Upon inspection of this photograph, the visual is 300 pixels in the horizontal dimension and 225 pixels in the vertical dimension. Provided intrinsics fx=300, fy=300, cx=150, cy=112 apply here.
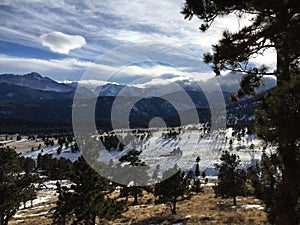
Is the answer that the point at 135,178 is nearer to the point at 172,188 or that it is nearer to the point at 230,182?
the point at 230,182

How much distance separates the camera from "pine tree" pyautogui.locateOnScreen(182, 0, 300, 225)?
9.05 meters

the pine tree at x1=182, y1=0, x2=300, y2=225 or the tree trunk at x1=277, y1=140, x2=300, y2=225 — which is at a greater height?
the pine tree at x1=182, y1=0, x2=300, y2=225

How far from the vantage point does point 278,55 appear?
10969 millimetres

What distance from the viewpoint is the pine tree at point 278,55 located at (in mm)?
9055

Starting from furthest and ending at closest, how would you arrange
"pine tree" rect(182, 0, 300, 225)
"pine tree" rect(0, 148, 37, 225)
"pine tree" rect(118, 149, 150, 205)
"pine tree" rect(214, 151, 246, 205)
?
"pine tree" rect(118, 149, 150, 205) → "pine tree" rect(214, 151, 246, 205) → "pine tree" rect(0, 148, 37, 225) → "pine tree" rect(182, 0, 300, 225)

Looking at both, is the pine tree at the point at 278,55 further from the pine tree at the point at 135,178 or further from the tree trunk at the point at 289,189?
the pine tree at the point at 135,178

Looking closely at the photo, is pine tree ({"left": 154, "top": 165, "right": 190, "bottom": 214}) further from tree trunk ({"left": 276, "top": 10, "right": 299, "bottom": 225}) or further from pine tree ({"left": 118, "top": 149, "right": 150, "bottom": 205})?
tree trunk ({"left": 276, "top": 10, "right": 299, "bottom": 225})

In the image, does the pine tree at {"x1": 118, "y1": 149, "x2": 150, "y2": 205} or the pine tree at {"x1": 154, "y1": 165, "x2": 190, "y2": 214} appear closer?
the pine tree at {"x1": 154, "y1": 165, "x2": 190, "y2": 214}

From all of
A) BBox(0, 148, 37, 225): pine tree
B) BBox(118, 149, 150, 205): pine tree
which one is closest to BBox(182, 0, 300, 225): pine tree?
BBox(0, 148, 37, 225): pine tree

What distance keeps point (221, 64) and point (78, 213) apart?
1704cm

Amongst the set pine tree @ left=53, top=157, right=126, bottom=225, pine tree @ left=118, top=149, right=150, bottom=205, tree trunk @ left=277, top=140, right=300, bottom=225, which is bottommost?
pine tree @ left=118, top=149, right=150, bottom=205

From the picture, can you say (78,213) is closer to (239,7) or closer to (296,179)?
(296,179)

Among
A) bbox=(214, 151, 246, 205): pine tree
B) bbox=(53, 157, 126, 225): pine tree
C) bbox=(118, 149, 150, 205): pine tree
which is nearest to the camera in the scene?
bbox=(53, 157, 126, 225): pine tree

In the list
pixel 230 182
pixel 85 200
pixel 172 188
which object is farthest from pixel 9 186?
pixel 230 182
